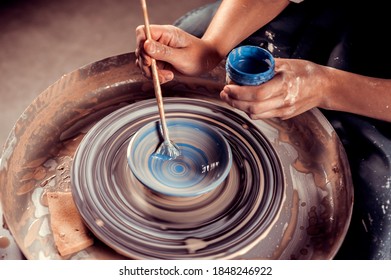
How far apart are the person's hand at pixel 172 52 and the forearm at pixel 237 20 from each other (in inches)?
2.2

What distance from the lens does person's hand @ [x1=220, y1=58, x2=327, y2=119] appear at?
3.74ft

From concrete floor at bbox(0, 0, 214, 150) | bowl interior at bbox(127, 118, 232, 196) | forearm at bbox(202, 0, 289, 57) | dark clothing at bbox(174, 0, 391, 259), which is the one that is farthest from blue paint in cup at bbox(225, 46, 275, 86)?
concrete floor at bbox(0, 0, 214, 150)

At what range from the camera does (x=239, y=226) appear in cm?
110

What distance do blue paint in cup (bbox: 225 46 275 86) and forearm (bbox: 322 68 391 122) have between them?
23 centimetres

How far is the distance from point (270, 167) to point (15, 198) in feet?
2.16

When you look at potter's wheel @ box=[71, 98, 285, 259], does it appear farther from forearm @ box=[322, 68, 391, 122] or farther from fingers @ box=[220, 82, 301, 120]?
forearm @ box=[322, 68, 391, 122]

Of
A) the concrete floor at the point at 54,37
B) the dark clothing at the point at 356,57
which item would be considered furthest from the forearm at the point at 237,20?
the concrete floor at the point at 54,37

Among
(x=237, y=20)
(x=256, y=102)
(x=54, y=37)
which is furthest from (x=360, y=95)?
(x=54, y=37)

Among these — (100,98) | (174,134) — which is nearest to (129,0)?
(100,98)

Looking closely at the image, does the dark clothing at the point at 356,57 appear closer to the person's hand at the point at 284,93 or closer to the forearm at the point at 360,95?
the forearm at the point at 360,95

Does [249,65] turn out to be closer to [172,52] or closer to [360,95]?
[172,52]

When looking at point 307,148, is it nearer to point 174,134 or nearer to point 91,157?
point 174,134

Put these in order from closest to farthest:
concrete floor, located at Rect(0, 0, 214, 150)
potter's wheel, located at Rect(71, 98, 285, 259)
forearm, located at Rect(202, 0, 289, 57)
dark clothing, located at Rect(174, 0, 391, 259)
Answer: potter's wheel, located at Rect(71, 98, 285, 259) → dark clothing, located at Rect(174, 0, 391, 259) → forearm, located at Rect(202, 0, 289, 57) → concrete floor, located at Rect(0, 0, 214, 150)

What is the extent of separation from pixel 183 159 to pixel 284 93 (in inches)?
12.3
